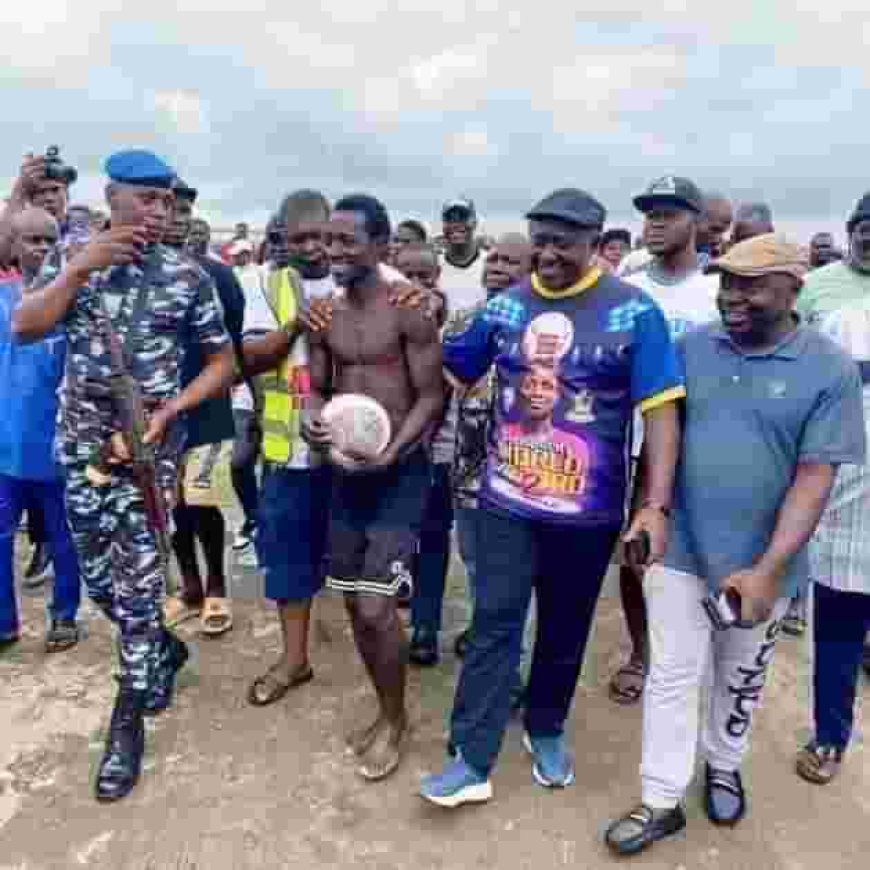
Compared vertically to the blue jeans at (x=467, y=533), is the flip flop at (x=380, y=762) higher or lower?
lower

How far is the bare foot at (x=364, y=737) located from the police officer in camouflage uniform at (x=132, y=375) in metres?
0.76

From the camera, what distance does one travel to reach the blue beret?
260 centimetres

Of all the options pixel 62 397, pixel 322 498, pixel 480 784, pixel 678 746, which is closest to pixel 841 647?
pixel 678 746

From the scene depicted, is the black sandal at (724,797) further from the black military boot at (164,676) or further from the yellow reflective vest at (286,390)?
the black military boot at (164,676)

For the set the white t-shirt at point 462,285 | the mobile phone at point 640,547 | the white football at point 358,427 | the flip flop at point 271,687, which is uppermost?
the white t-shirt at point 462,285

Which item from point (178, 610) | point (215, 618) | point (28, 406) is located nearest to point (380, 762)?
point (215, 618)

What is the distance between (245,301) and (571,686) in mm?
2157

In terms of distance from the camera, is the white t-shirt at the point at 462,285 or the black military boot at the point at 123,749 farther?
the white t-shirt at the point at 462,285

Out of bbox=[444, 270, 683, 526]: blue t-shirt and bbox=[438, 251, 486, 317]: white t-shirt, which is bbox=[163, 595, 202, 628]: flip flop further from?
bbox=[444, 270, 683, 526]: blue t-shirt

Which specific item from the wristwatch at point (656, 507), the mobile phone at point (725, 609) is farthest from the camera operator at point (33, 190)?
the mobile phone at point (725, 609)

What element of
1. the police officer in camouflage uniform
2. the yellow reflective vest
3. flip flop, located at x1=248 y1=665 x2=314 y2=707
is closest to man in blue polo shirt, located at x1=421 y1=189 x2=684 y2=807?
the yellow reflective vest

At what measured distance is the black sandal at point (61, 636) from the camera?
3717 millimetres

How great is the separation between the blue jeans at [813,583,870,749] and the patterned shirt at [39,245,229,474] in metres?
2.47

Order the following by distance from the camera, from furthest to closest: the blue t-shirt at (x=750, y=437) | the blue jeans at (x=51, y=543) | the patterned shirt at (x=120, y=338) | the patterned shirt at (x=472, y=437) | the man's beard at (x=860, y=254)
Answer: the blue jeans at (x=51, y=543) < the patterned shirt at (x=472, y=437) < the man's beard at (x=860, y=254) < the patterned shirt at (x=120, y=338) < the blue t-shirt at (x=750, y=437)
